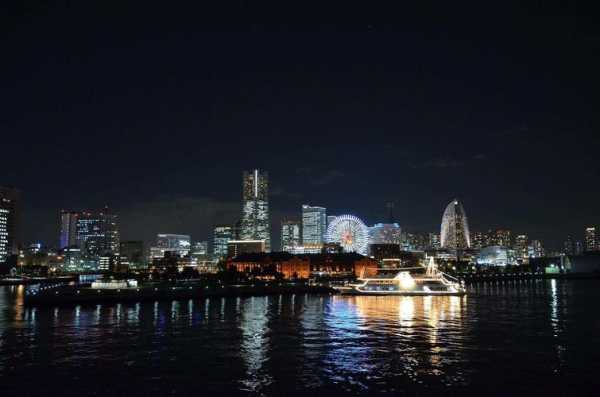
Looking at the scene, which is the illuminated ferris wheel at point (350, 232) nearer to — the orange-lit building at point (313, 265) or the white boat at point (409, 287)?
the orange-lit building at point (313, 265)

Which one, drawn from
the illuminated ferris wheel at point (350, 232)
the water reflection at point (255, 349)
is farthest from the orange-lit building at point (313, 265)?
the water reflection at point (255, 349)

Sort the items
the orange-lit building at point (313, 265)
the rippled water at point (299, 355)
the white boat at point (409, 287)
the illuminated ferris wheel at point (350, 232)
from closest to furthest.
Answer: the rippled water at point (299, 355), the white boat at point (409, 287), the illuminated ferris wheel at point (350, 232), the orange-lit building at point (313, 265)

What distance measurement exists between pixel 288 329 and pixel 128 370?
71.0 feet

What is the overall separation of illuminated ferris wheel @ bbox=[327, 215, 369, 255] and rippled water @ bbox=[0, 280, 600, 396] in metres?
115

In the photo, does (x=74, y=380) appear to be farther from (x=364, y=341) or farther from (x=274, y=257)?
(x=274, y=257)

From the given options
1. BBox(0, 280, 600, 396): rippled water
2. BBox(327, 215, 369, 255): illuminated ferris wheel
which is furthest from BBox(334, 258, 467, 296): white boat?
BBox(327, 215, 369, 255): illuminated ferris wheel

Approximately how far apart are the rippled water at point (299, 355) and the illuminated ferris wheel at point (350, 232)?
11520cm

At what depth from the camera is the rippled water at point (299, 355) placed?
29.3 m

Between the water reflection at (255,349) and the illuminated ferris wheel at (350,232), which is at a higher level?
the illuminated ferris wheel at (350,232)

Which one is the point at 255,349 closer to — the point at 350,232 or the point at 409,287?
the point at 409,287

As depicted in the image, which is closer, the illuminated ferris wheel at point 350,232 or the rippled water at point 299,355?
the rippled water at point 299,355

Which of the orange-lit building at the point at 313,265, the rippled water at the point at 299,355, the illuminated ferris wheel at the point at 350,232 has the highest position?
the illuminated ferris wheel at the point at 350,232

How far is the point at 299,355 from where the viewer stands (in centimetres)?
3772

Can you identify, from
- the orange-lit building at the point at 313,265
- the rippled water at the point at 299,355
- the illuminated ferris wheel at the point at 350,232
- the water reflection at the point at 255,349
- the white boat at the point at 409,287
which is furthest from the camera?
→ the orange-lit building at the point at 313,265
